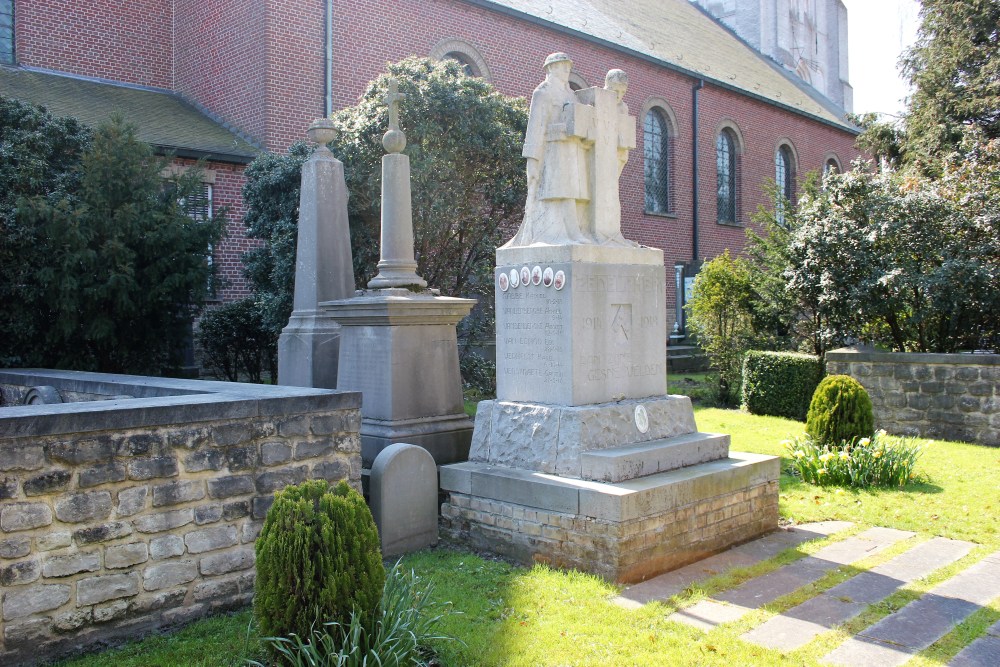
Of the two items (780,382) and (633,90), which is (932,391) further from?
(633,90)

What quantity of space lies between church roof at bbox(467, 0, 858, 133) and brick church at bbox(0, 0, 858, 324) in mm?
107

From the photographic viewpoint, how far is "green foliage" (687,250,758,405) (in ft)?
47.1

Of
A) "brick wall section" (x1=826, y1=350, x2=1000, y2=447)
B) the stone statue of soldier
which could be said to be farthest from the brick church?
"brick wall section" (x1=826, y1=350, x2=1000, y2=447)

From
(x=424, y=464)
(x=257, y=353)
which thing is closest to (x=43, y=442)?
(x=424, y=464)

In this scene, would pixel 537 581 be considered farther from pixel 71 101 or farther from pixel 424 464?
pixel 71 101

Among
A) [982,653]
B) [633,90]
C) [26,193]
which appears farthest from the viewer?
[633,90]

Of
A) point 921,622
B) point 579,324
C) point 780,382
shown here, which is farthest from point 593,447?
point 780,382

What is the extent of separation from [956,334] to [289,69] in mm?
12658

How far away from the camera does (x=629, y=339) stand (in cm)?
639

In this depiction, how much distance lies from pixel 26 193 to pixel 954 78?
64.8 feet

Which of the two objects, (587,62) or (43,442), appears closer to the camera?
(43,442)

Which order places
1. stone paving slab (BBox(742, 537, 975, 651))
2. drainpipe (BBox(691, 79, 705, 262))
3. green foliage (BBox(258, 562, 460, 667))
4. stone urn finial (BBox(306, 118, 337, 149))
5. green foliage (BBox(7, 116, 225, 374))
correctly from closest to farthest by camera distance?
green foliage (BBox(258, 562, 460, 667))
stone paving slab (BBox(742, 537, 975, 651))
stone urn finial (BBox(306, 118, 337, 149))
green foliage (BBox(7, 116, 225, 374))
drainpipe (BBox(691, 79, 705, 262))

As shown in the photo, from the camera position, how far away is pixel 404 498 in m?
6.03

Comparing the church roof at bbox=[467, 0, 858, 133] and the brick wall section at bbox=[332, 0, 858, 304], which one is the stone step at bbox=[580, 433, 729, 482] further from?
the church roof at bbox=[467, 0, 858, 133]
